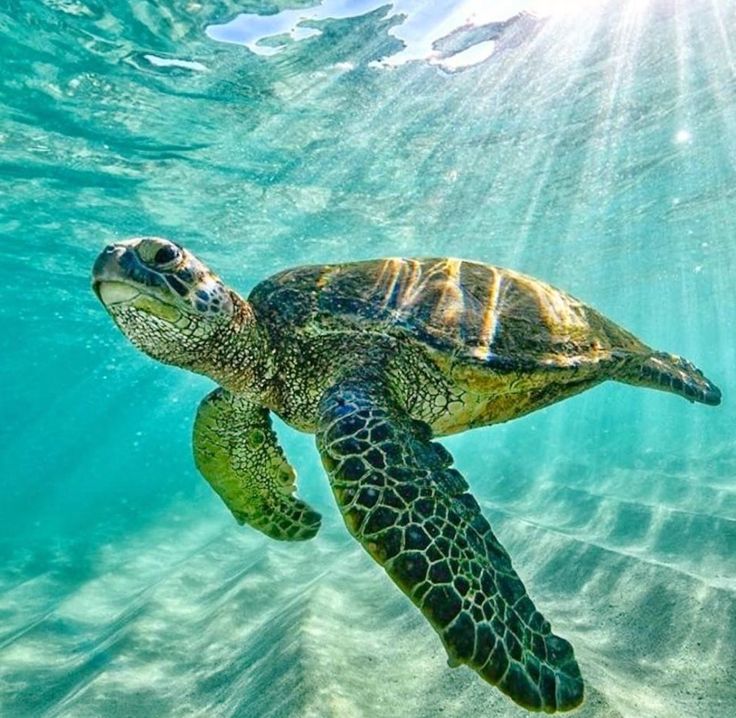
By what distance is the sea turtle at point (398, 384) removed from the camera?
247 cm

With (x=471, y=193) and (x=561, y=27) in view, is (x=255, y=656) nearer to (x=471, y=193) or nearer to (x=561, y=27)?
(x=561, y=27)

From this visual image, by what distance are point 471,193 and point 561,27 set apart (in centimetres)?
765

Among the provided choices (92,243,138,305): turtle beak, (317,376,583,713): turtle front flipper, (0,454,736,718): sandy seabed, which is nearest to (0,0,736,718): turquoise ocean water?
(0,454,736,718): sandy seabed

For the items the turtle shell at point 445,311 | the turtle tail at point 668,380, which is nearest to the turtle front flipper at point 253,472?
the turtle shell at point 445,311

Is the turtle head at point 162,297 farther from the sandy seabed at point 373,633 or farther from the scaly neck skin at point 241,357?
the sandy seabed at point 373,633

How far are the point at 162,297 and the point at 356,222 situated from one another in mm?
16596

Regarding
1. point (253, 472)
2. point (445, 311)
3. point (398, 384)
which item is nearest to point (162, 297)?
point (398, 384)

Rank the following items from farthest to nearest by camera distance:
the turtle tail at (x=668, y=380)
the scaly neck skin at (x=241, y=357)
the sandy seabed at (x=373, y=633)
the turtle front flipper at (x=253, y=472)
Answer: the turtle tail at (x=668, y=380)
the turtle front flipper at (x=253, y=472)
the sandy seabed at (x=373, y=633)
the scaly neck skin at (x=241, y=357)

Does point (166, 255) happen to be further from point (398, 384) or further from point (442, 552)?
point (442, 552)

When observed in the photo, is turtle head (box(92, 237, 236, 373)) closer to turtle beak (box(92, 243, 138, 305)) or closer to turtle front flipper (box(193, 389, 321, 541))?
turtle beak (box(92, 243, 138, 305))

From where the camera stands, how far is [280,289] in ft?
13.8

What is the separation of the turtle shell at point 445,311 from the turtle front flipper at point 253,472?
1.10 m

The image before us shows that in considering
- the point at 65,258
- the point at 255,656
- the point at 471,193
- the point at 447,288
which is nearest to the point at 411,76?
the point at 471,193

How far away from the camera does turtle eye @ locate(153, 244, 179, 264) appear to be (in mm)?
3203
